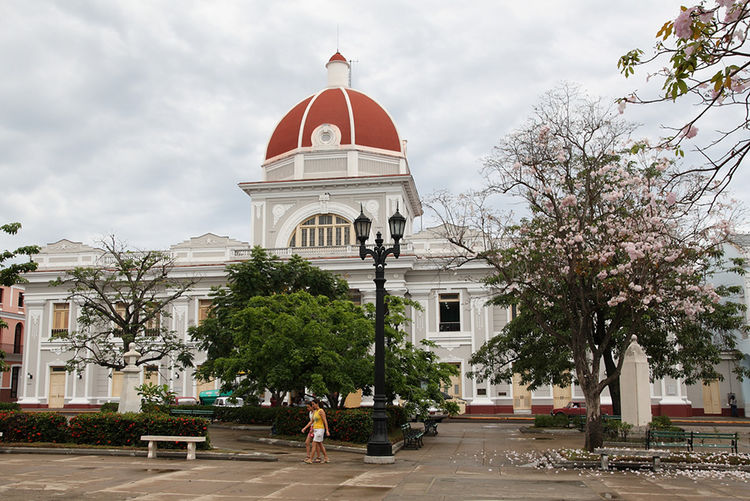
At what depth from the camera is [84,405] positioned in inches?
1660

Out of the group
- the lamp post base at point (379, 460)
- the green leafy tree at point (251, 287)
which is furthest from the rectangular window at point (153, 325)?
the lamp post base at point (379, 460)

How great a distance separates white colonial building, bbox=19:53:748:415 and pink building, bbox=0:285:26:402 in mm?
11185

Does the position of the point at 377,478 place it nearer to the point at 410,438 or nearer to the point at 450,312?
the point at 410,438

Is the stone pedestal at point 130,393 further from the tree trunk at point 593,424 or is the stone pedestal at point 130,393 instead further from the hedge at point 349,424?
the tree trunk at point 593,424

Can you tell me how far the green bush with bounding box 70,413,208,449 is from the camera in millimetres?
17641

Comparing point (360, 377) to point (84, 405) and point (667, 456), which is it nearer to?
point (667, 456)

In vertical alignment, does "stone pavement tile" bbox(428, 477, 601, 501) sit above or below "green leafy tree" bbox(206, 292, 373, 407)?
below

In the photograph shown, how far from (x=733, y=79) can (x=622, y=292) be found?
9.86 meters

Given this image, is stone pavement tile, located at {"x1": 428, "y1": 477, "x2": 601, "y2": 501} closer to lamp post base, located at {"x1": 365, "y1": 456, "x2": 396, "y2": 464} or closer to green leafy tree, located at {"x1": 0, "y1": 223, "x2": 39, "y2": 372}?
lamp post base, located at {"x1": 365, "y1": 456, "x2": 396, "y2": 464}

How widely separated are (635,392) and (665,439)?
1.68 m

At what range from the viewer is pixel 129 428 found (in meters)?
18.2

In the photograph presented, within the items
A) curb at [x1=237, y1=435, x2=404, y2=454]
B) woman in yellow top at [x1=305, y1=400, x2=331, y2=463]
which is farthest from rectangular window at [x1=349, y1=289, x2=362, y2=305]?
woman in yellow top at [x1=305, y1=400, x2=331, y2=463]

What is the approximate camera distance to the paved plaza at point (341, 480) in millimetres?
11500

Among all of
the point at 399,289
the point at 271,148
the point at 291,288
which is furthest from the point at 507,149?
the point at 271,148
